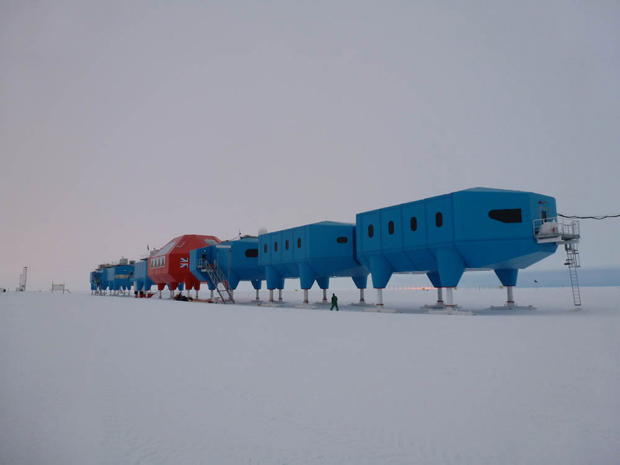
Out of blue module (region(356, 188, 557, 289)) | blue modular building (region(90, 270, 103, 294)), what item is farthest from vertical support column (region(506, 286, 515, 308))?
blue modular building (region(90, 270, 103, 294))

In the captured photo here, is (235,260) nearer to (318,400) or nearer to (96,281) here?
(318,400)

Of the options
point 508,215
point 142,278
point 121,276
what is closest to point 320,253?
point 508,215

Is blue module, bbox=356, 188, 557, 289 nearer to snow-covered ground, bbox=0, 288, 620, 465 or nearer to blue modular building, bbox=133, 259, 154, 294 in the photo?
snow-covered ground, bbox=0, 288, 620, 465

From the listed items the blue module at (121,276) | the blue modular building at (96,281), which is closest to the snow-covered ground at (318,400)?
the blue module at (121,276)

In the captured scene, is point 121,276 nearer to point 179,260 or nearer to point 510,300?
point 179,260

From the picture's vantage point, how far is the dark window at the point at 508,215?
89.6 ft

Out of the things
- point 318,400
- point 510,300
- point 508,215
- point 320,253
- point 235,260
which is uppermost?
point 508,215

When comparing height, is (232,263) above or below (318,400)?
above

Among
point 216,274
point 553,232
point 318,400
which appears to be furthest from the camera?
point 216,274

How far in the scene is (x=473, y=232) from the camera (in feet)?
90.9

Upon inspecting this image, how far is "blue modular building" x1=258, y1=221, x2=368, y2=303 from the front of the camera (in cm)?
3966

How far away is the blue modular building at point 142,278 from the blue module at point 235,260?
22880mm

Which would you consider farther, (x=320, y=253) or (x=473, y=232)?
(x=320, y=253)

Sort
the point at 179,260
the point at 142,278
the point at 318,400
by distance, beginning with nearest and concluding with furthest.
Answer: the point at 318,400 < the point at 179,260 < the point at 142,278
